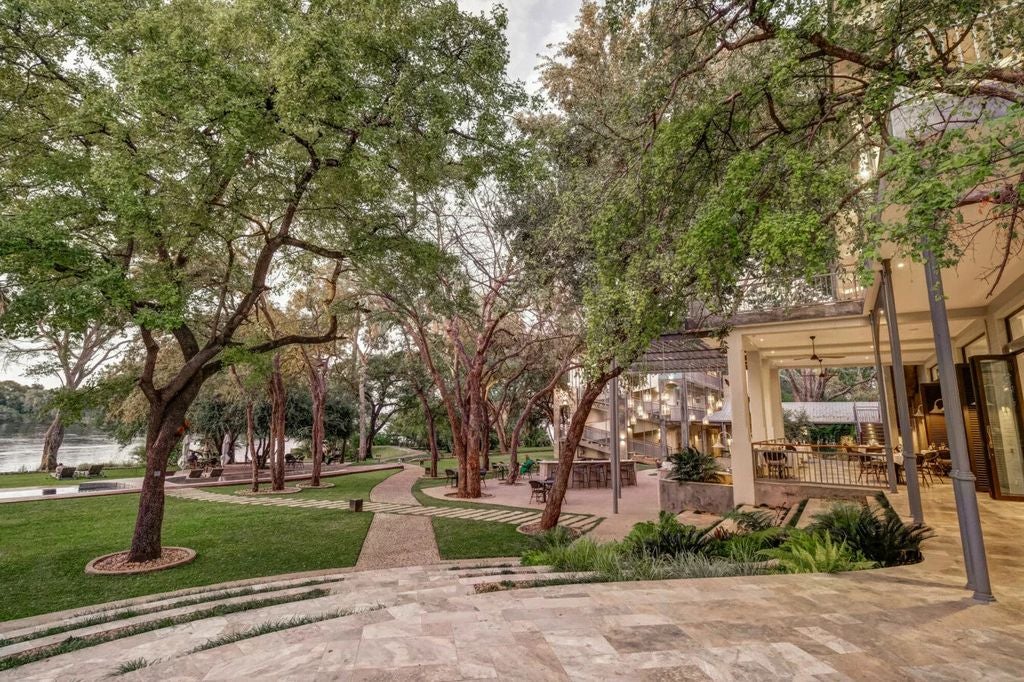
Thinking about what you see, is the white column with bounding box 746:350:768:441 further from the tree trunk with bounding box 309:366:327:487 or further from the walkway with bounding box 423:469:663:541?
the tree trunk with bounding box 309:366:327:487

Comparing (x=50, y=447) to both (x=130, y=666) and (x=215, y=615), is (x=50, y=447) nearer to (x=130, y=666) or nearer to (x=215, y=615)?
(x=215, y=615)

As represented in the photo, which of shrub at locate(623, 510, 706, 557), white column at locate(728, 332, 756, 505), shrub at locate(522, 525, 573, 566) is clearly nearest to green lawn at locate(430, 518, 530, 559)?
shrub at locate(522, 525, 573, 566)

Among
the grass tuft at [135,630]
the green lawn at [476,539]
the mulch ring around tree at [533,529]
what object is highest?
the grass tuft at [135,630]

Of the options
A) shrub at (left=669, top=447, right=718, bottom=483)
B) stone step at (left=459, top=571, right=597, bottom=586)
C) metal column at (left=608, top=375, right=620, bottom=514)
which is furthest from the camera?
shrub at (left=669, top=447, right=718, bottom=483)

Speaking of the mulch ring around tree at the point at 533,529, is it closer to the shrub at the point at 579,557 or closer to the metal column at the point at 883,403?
the shrub at the point at 579,557

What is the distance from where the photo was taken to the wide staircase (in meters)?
4.30

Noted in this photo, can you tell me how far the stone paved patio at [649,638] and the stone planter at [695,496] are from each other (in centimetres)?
764

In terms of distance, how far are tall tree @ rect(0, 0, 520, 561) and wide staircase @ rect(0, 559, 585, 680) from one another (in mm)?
3257

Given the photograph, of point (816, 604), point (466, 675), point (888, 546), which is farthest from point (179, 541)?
point (888, 546)

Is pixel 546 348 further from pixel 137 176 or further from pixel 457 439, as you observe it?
pixel 137 176

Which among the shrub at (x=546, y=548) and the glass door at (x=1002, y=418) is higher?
the glass door at (x=1002, y=418)

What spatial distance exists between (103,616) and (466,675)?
5.71 meters

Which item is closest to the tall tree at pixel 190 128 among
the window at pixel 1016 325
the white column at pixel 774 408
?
the window at pixel 1016 325

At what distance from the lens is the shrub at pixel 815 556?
5.92 meters
